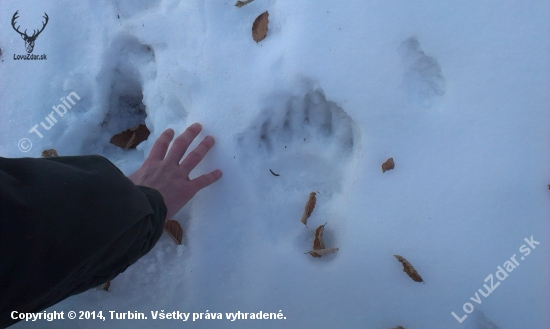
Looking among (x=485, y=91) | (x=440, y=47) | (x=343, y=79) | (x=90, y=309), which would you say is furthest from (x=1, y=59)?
(x=485, y=91)

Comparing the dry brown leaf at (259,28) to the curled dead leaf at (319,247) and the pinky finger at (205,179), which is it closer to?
the pinky finger at (205,179)

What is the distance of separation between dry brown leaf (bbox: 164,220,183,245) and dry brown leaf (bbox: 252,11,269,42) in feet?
1.96

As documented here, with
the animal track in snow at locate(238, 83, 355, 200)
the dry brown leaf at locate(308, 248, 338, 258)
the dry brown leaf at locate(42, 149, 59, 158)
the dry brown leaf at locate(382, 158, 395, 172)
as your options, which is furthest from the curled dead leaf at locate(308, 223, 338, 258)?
the dry brown leaf at locate(42, 149, 59, 158)

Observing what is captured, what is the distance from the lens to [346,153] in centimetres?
105

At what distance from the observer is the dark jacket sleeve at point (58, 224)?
563 mm

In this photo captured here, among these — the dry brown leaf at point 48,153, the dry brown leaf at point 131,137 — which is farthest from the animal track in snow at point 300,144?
the dry brown leaf at point 48,153

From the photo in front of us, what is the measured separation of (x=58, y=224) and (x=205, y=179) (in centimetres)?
44

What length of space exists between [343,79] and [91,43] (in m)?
0.82

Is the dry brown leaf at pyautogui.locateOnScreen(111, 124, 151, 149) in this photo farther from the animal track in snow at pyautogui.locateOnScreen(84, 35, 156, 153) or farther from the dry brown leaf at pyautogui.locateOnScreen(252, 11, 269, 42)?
the dry brown leaf at pyautogui.locateOnScreen(252, 11, 269, 42)

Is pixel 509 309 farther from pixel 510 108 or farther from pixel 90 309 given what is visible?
pixel 90 309

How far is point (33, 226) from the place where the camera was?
1.87 feet

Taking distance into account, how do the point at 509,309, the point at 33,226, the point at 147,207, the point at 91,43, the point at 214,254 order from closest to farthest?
the point at 33,226 < the point at 147,207 < the point at 509,309 < the point at 214,254 < the point at 91,43

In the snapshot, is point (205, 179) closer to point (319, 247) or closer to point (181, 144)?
point (181, 144)

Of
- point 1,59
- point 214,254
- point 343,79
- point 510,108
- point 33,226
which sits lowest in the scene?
point 33,226
